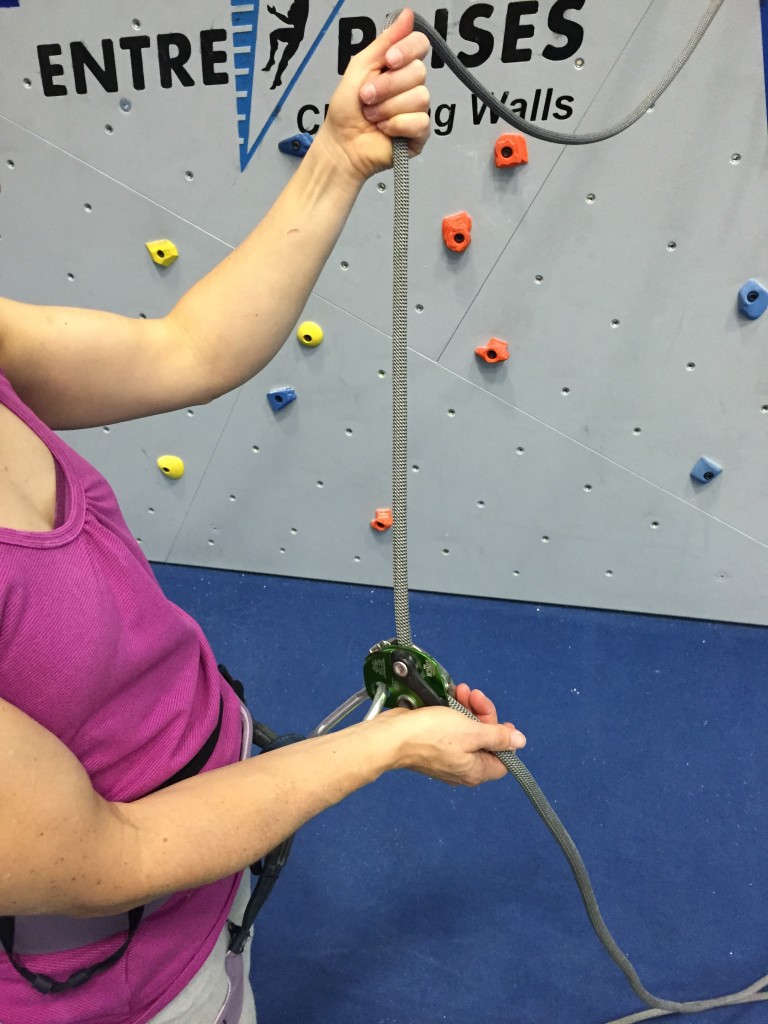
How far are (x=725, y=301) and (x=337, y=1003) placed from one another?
46.1 inches

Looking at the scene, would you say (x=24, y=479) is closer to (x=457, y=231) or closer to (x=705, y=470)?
(x=457, y=231)

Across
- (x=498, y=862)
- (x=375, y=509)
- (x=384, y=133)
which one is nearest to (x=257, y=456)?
(x=375, y=509)

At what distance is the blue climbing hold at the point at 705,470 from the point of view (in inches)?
51.7

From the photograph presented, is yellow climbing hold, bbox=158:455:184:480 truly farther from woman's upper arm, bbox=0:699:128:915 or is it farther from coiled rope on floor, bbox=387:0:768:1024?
woman's upper arm, bbox=0:699:128:915

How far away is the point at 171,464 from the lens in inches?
60.4

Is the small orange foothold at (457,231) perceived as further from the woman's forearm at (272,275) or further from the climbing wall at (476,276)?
the woman's forearm at (272,275)

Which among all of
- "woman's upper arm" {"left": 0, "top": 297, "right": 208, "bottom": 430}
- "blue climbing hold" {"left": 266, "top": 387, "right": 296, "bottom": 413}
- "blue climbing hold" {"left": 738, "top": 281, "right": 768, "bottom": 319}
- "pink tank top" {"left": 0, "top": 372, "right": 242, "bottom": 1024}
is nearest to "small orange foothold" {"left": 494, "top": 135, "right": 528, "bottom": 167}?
"blue climbing hold" {"left": 738, "top": 281, "right": 768, "bottom": 319}

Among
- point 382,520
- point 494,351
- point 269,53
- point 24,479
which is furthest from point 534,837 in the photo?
point 269,53

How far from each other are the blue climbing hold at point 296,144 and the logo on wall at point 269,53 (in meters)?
0.03

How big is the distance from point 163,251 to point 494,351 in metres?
0.59

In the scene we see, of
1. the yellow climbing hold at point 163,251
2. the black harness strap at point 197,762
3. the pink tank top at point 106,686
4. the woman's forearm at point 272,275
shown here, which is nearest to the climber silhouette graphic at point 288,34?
the yellow climbing hold at point 163,251

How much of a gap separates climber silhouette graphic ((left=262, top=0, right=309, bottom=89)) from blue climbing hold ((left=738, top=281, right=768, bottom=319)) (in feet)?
2.48

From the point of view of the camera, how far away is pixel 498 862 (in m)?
1.17

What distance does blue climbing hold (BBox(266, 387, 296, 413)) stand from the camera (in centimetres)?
139
